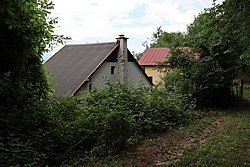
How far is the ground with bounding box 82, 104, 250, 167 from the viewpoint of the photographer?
24.5 feet

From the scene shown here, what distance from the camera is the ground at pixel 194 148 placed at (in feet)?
24.5

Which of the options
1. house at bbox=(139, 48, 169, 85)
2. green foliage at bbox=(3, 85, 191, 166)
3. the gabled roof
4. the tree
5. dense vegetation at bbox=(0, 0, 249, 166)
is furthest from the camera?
the gabled roof

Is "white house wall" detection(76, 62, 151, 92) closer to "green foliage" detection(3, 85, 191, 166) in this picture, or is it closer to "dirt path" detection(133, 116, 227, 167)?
"green foliage" detection(3, 85, 191, 166)

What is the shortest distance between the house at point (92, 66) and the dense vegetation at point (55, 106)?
13.1m

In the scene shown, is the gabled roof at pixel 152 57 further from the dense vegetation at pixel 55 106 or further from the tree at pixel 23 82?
the tree at pixel 23 82

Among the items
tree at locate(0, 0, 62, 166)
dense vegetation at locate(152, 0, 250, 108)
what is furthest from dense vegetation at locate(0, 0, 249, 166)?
dense vegetation at locate(152, 0, 250, 108)

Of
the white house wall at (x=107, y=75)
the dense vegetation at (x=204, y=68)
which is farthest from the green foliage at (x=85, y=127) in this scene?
the white house wall at (x=107, y=75)

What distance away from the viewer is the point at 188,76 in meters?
16.6

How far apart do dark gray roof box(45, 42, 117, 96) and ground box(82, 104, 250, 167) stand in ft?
49.6

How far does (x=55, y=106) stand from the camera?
33.0 feet

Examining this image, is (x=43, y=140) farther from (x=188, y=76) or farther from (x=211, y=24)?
(x=188, y=76)

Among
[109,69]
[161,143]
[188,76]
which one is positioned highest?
[109,69]

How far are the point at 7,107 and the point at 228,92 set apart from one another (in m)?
12.4

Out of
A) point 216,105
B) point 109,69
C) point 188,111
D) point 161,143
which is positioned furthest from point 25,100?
point 109,69
